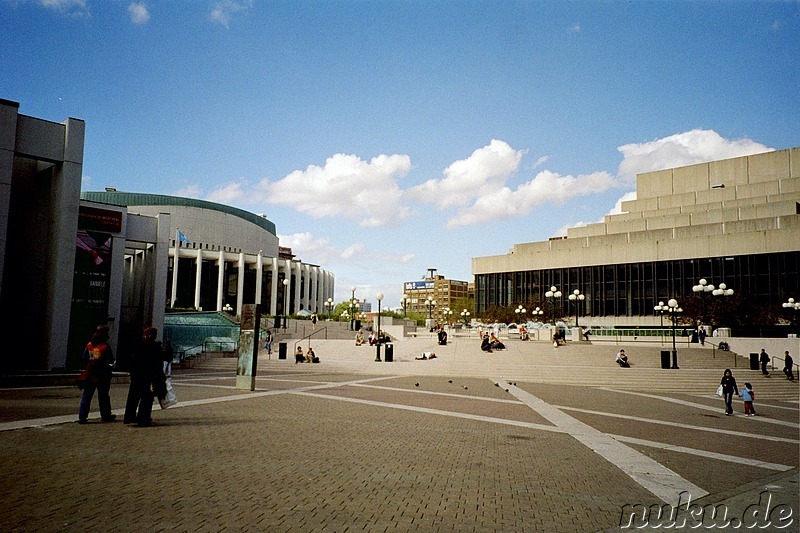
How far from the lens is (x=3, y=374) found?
18.3 meters

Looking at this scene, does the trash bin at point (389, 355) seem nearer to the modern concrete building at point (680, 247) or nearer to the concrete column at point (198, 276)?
the modern concrete building at point (680, 247)

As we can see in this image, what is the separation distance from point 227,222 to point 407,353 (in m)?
68.4

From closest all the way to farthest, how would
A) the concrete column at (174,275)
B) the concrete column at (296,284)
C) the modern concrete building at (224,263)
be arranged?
the concrete column at (174,275), the modern concrete building at (224,263), the concrete column at (296,284)

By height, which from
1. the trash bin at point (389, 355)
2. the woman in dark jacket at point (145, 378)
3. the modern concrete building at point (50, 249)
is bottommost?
the trash bin at point (389, 355)

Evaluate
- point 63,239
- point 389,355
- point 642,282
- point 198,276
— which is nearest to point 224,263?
point 198,276

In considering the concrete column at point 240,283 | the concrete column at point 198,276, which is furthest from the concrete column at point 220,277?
the concrete column at point 198,276

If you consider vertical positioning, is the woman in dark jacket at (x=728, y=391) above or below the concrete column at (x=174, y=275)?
below

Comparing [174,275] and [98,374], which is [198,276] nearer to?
[174,275]

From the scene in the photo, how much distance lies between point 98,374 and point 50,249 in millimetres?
15273

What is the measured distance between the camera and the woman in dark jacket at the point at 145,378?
1081cm

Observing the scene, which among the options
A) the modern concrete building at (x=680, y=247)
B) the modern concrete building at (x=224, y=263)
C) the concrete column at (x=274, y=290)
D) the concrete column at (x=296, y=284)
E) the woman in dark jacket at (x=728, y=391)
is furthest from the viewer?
the concrete column at (x=296, y=284)

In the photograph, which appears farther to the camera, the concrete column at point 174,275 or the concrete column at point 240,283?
the concrete column at point 240,283

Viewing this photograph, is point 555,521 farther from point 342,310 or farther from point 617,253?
point 342,310

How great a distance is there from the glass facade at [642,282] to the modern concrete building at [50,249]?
176 feet
